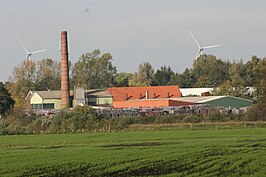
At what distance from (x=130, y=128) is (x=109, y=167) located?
52.1 metres

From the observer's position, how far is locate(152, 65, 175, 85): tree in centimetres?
17804

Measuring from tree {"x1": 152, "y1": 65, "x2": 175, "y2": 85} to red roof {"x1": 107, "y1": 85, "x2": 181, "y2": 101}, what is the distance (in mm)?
41449

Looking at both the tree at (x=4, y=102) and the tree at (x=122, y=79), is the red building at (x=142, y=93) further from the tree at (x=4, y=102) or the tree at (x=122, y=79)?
the tree at (x=122, y=79)

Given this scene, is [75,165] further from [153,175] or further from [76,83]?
[76,83]

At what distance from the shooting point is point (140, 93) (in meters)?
133

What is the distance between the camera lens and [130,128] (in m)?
81.8

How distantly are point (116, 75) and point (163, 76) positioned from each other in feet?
51.4

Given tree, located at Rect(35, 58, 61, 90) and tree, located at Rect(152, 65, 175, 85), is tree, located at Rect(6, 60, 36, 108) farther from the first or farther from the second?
tree, located at Rect(152, 65, 175, 85)

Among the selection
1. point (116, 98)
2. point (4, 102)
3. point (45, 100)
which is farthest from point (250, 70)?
point (4, 102)

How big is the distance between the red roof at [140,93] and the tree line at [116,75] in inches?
495

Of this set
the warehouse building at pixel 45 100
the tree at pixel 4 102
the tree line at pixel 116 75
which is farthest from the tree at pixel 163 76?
the tree at pixel 4 102

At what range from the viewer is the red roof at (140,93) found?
431 feet

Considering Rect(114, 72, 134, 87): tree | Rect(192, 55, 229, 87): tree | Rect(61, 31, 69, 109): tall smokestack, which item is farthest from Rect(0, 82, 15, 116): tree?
Rect(114, 72, 134, 87): tree

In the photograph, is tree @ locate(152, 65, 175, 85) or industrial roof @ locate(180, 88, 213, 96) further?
tree @ locate(152, 65, 175, 85)
